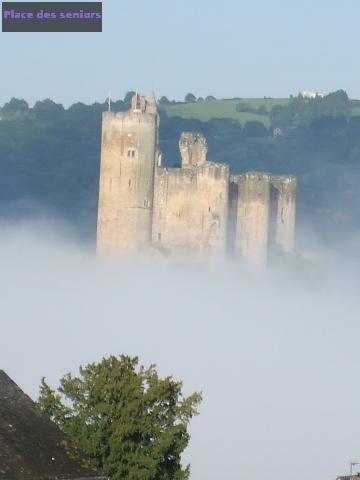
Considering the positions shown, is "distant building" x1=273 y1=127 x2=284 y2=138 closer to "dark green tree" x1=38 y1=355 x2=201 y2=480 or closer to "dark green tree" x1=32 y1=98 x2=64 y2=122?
"dark green tree" x1=32 y1=98 x2=64 y2=122

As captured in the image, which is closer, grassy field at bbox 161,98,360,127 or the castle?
the castle

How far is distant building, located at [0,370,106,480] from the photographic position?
36.6 meters

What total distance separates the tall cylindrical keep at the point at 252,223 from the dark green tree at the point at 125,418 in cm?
4884

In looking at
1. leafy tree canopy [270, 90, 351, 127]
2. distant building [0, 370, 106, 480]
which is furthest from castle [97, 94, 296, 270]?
leafy tree canopy [270, 90, 351, 127]

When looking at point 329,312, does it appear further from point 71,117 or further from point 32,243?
point 71,117

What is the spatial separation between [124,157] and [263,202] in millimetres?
4770

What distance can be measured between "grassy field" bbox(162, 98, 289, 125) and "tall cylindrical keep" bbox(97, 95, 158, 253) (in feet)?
219

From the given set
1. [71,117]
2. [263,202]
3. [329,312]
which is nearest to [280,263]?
[263,202]

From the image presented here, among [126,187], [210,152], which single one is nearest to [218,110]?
[210,152]

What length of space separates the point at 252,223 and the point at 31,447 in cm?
5544

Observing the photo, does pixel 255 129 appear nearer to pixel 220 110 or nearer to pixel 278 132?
pixel 220 110

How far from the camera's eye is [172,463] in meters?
42.6

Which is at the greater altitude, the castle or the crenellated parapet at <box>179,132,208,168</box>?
the crenellated parapet at <box>179,132,208,168</box>

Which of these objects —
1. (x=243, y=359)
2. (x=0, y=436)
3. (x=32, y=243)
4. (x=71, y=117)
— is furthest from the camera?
(x=71, y=117)
